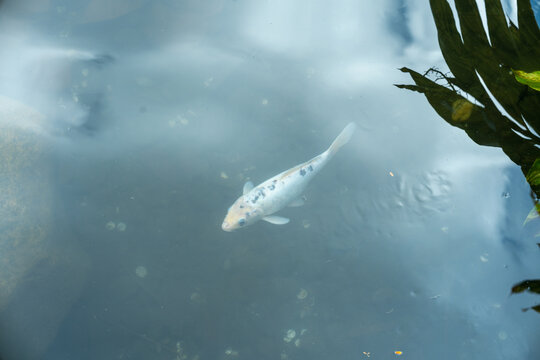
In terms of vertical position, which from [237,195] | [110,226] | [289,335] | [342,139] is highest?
[342,139]

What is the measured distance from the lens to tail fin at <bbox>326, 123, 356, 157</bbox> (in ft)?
9.16

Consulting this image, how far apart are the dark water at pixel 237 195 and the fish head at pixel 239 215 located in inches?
6.2

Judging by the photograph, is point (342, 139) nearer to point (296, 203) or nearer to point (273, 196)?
point (296, 203)

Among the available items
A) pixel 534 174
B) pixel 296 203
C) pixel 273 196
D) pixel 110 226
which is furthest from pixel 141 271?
pixel 534 174

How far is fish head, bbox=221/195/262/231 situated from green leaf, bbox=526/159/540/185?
1.93m

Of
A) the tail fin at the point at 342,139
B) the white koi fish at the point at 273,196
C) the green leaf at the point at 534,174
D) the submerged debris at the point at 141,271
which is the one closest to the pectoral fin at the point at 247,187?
the white koi fish at the point at 273,196

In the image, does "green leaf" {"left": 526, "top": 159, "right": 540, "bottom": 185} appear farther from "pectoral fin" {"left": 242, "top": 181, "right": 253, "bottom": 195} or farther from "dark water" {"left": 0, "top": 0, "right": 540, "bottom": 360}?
"pectoral fin" {"left": 242, "top": 181, "right": 253, "bottom": 195}

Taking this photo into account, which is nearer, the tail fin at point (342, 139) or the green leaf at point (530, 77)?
the green leaf at point (530, 77)

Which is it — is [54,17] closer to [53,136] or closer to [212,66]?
[53,136]

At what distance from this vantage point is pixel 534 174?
2.48 meters

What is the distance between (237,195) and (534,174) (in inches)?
84.5

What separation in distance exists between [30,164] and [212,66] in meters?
1.61

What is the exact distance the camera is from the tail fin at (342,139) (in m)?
2.79

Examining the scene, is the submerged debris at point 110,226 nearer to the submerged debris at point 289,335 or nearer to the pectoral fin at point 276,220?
the pectoral fin at point 276,220
